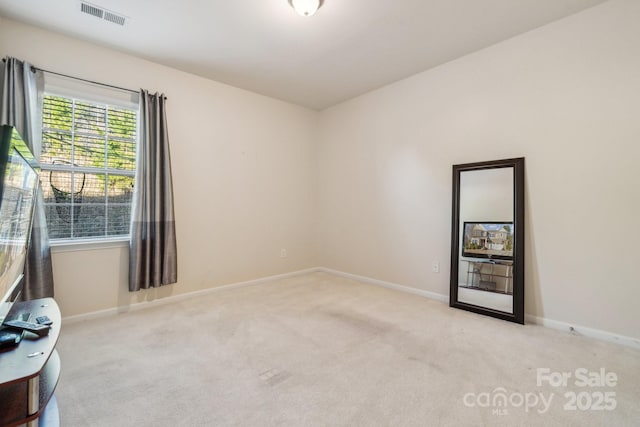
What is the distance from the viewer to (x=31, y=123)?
235 centimetres

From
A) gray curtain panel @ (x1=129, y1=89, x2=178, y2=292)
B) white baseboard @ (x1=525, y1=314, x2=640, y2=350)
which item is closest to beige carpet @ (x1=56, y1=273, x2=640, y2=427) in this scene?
white baseboard @ (x1=525, y1=314, x2=640, y2=350)

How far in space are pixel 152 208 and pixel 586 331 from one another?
13.3 ft

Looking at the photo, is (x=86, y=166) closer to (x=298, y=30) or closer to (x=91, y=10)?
(x=91, y=10)

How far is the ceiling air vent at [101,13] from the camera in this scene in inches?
87.1

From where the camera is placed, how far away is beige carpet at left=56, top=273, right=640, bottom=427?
146 centimetres

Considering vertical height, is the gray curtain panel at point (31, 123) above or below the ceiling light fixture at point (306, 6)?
below

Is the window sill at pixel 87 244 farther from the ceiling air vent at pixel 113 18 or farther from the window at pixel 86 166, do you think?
the ceiling air vent at pixel 113 18

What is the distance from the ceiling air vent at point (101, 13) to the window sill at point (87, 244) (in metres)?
1.94

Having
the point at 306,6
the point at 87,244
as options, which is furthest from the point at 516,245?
the point at 87,244

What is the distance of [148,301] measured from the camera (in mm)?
3029

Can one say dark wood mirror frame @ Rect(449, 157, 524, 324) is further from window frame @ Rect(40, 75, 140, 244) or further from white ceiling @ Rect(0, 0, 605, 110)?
window frame @ Rect(40, 75, 140, 244)

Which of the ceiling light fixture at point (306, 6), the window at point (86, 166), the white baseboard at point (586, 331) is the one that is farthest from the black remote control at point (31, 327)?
the white baseboard at point (586, 331)

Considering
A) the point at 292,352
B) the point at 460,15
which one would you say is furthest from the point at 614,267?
the point at 292,352

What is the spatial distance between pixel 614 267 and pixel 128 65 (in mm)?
4703
